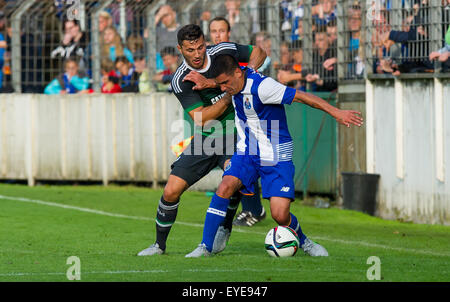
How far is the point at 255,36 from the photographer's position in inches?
681

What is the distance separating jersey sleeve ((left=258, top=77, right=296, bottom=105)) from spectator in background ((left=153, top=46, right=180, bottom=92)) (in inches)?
367

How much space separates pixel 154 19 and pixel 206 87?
923 cm

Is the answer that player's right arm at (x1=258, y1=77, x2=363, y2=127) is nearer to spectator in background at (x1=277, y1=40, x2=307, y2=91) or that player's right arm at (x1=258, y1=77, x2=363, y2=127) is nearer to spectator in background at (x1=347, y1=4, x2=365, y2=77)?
spectator in background at (x1=347, y1=4, x2=365, y2=77)

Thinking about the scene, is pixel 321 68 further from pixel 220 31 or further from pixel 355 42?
pixel 220 31

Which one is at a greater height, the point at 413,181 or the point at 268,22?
the point at 268,22

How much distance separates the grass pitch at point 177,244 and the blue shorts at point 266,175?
66cm

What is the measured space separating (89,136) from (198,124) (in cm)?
916

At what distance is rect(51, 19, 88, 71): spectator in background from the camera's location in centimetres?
1908

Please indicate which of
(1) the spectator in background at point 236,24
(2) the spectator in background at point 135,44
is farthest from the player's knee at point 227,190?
(2) the spectator in background at point 135,44

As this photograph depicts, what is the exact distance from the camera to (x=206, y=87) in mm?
9680

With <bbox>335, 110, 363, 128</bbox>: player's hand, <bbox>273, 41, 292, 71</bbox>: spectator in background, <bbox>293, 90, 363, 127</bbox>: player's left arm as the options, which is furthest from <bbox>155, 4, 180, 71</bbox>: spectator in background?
<bbox>335, 110, 363, 128</bbox>: player's hand

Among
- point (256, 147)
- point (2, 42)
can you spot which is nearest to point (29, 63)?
point (2, 42)
